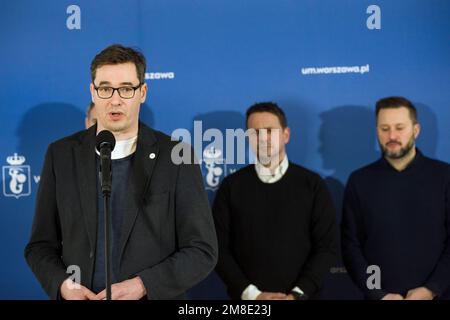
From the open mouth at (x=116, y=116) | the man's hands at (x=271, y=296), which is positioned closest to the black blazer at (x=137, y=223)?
the open mouth at (x=116, y=116)

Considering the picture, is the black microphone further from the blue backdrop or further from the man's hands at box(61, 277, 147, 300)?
the blue backdrop

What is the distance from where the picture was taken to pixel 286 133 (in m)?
3.81

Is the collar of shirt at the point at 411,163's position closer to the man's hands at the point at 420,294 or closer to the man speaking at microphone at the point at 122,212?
the man's hands at the point at 420,294

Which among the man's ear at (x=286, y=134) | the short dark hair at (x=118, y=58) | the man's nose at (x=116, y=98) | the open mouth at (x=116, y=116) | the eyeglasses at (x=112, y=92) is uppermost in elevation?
the short dark hair at (x=118, y=58)

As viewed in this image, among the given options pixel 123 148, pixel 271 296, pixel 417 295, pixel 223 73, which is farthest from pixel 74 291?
pixel 223 73

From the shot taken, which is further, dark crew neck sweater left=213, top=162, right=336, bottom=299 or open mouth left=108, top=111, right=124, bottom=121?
dark crew neck sweater left=213, top=162, right=336, bottom=299

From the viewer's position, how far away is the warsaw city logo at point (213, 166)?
4.14m

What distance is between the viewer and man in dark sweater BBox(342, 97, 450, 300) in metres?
3.60

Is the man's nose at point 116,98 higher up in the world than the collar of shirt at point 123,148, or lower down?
higher up

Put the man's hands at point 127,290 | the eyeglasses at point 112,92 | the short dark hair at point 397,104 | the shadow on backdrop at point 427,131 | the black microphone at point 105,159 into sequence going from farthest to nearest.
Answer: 1. the shadow on backdrop at point 427,131
2. the short dark hair at point 397,104
3. the eyeglasses at point 112,92
4. the man's hands at point 127,290
5. the black microphone at point 105,159

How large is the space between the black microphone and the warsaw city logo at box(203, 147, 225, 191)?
2.13 meters

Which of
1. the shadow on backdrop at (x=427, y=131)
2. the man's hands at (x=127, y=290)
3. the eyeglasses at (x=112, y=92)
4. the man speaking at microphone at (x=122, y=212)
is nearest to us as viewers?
the man's hands at (x=127, y=290)

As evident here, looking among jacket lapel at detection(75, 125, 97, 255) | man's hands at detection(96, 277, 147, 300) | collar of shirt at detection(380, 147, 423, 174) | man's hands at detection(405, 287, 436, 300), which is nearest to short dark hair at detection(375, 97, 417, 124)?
collar of shirt at detection(380, 147, 423, 174)
